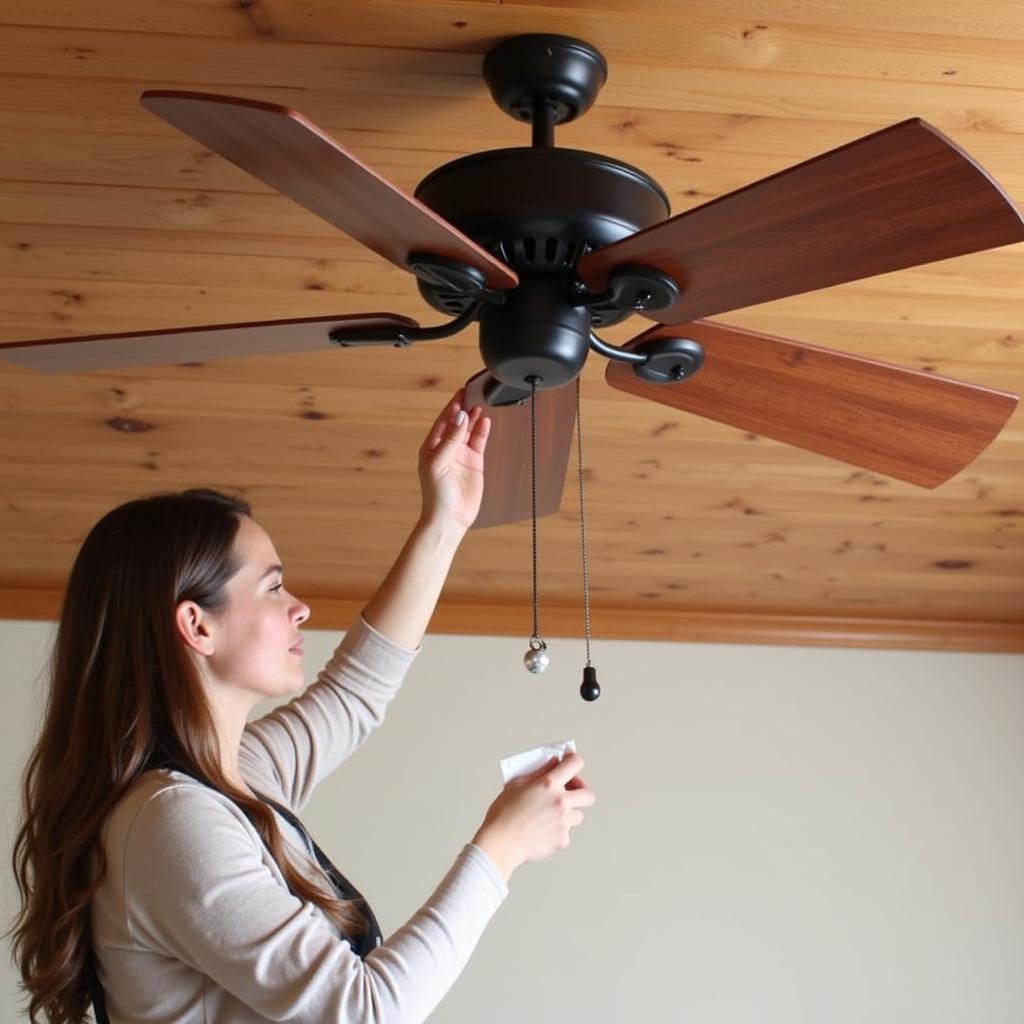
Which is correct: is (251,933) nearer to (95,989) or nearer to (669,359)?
(95,989)

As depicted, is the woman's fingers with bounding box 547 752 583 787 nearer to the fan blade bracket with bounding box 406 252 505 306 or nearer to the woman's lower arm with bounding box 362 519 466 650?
the woman's lower arm with bounding box 362 519 466 650

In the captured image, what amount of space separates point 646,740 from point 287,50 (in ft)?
7.01

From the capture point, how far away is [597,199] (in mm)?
1506

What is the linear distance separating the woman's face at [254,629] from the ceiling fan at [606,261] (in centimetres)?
25

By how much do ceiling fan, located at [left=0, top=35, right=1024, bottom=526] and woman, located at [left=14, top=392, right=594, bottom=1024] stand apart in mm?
276

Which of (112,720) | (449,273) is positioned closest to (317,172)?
(449,273)

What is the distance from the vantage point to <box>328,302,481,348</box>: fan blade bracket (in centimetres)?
154

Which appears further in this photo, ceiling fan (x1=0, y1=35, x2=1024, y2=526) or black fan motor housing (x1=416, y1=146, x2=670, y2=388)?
black fan motor housing (x1=416, y1=146, x2=670, y2=388)

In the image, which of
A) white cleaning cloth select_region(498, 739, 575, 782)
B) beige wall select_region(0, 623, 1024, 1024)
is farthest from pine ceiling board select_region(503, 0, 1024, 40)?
beige wall select_region(0, 623, 1024, 1024)

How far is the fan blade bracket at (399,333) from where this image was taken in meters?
1.54

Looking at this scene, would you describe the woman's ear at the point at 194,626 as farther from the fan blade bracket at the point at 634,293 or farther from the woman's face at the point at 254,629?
the fan blade bracket at the point at 634,293

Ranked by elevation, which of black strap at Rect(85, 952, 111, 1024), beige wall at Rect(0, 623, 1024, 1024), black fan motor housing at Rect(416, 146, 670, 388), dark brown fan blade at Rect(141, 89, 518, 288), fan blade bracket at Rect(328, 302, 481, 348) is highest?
beige wall at Rect(0, 623, 1024, 1024)

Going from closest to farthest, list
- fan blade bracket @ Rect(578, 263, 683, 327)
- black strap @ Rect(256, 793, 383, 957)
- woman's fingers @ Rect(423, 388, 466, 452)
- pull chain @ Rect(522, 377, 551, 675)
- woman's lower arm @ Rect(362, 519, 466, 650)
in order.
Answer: fan blade bracket @ Rect(578, 263, 683, 327)
black strap @ Rect(256, 793, 383, 957)
pull chain @ Rect(522, 377, 551, 675)
woman's fingers @ Rect(423, 388, 466, 452)
woman's lower arm @ Rect(362, 519, 466, 650)

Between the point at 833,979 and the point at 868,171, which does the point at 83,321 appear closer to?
the point at 868,171
